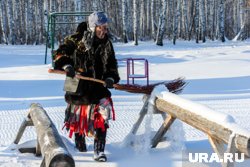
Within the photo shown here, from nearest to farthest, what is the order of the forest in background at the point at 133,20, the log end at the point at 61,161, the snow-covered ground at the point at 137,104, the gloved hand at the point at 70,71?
the log end at the point at 61,161
the gloved hand at the point at 70,71
the snow-covered ground at the point at 137,104
the forest in background at the point at 133,20

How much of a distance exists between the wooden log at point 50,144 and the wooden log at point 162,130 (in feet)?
4.22

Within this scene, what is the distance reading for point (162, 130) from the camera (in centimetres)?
521

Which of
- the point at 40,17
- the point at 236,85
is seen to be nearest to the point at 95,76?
the point at 236,85

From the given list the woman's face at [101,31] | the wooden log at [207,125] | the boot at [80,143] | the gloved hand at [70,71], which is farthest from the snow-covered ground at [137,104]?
the woman's face at [101,31]

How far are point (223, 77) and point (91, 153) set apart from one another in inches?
329

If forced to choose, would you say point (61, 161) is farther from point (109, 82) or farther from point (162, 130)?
point (162, 130)

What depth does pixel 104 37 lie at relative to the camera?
16.2 ft

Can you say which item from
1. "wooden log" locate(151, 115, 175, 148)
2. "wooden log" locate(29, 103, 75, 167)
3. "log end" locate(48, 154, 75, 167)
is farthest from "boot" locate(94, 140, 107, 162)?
"log end" locate(48, 154, 75, 167)

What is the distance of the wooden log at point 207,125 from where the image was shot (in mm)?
3406

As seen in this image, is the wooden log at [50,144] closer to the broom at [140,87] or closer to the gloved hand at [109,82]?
the broom at [140,87]

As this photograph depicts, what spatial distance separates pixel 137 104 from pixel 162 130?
364 centimetres

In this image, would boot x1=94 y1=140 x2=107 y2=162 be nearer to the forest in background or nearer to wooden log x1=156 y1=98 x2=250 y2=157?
wooden log x1=156 y1=98 x2=250 y2=157

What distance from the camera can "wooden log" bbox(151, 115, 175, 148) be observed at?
16.7 feet

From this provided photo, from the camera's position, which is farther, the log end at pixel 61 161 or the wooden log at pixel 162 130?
the wooden log at pixel 162 130
